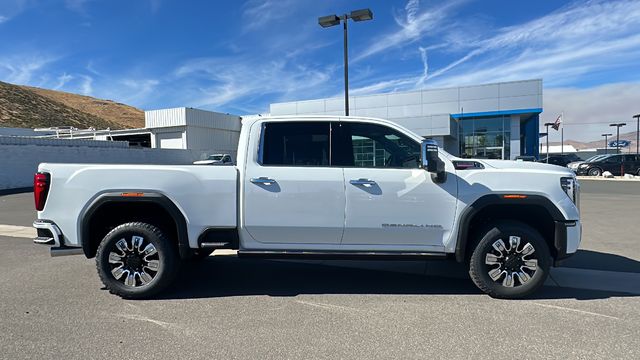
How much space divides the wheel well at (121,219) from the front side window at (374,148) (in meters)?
2.06

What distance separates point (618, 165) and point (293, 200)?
99.9ft

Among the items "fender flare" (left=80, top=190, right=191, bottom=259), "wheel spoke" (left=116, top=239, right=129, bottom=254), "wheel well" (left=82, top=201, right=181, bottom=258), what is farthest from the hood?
"wheel spoke" (left=116, top=239, right=129, bottom=254)

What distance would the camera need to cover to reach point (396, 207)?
14.0 ft

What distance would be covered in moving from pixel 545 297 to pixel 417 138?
2259 millimetres

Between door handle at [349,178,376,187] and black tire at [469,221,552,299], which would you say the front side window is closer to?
door handle at [349,178,376,187]

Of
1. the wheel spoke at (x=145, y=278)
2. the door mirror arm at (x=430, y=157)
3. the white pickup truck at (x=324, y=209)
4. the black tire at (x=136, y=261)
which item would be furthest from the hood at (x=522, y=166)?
the wheel spoke at (x=145, y=278)

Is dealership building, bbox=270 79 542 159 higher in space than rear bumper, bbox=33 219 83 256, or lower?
higher

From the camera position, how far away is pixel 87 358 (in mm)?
3150

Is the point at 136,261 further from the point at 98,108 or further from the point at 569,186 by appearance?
the point at 98,108

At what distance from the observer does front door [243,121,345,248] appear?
4.30 m

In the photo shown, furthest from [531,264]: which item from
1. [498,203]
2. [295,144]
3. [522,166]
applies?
[295,144]

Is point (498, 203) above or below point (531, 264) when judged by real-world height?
above

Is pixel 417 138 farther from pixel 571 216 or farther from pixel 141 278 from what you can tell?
pixel 141 278

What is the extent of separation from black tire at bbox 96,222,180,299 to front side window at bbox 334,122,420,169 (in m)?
2.18
